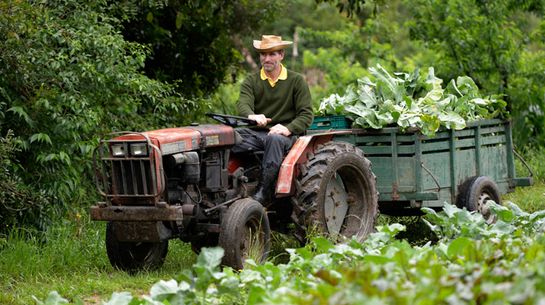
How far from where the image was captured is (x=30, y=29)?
30.6 feet

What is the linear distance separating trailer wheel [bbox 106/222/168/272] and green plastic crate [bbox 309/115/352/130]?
2189 mm

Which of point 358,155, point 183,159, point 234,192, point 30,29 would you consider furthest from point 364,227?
point 30,29

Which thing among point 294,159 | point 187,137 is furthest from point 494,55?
point 187,137

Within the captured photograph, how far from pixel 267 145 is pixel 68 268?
6.54 feet

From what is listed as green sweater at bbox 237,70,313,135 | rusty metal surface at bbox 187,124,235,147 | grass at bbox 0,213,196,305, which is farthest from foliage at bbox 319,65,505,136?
grass at bbox 0,213,196,305

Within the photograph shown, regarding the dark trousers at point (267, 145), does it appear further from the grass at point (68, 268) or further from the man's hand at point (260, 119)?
the grass at point (68, 268)

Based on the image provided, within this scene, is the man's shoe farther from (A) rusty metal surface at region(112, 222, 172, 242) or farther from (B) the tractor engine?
(A) rusty metal surface at region(112, 222, 172, 242)

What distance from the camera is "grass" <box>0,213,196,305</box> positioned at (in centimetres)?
801

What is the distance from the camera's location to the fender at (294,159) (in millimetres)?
8930

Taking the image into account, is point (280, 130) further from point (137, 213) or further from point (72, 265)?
point (72, 265)

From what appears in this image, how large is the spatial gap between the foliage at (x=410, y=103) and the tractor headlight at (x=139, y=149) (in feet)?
8.66

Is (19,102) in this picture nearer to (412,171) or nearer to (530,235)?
(412,171)

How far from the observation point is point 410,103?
1015 centimetres

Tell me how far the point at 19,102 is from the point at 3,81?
9.8 inches
